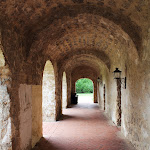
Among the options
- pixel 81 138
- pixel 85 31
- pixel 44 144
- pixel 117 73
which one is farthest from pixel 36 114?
pixel 85 31

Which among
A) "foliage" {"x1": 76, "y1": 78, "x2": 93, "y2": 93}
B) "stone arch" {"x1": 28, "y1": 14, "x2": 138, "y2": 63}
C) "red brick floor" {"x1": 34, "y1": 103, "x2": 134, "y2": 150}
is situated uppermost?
"stone arch" {"x1": 28, "y1": 14, "x2": 138, "y2": 63}

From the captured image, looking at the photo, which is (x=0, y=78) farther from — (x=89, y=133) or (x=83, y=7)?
(x=89, y=133)

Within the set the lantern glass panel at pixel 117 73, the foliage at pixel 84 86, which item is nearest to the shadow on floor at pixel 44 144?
the lantern glass panel at pixel 117 73

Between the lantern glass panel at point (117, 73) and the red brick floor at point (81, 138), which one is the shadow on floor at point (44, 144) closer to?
the red brick floor at point (81, 138)

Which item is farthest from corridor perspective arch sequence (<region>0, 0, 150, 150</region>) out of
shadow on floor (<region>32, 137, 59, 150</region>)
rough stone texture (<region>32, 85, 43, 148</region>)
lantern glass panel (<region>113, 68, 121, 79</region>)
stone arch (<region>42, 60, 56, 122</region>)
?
stone arch (<region>42, 60, 56, 122</region>)

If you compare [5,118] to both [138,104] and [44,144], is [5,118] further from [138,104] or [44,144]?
[138,104]

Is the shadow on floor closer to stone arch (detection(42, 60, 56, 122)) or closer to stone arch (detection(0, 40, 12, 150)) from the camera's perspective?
stone arch (detection(0, 40, 12, 150))

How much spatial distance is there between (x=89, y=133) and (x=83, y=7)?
4612mm

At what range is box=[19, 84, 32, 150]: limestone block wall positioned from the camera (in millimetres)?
4434

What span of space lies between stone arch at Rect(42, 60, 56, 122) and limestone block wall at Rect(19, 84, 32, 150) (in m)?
3.81

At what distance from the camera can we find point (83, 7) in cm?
462

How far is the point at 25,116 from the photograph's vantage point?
4715 mm

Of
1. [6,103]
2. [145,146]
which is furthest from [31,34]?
[145,146]

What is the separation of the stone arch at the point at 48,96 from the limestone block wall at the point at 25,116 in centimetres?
381
